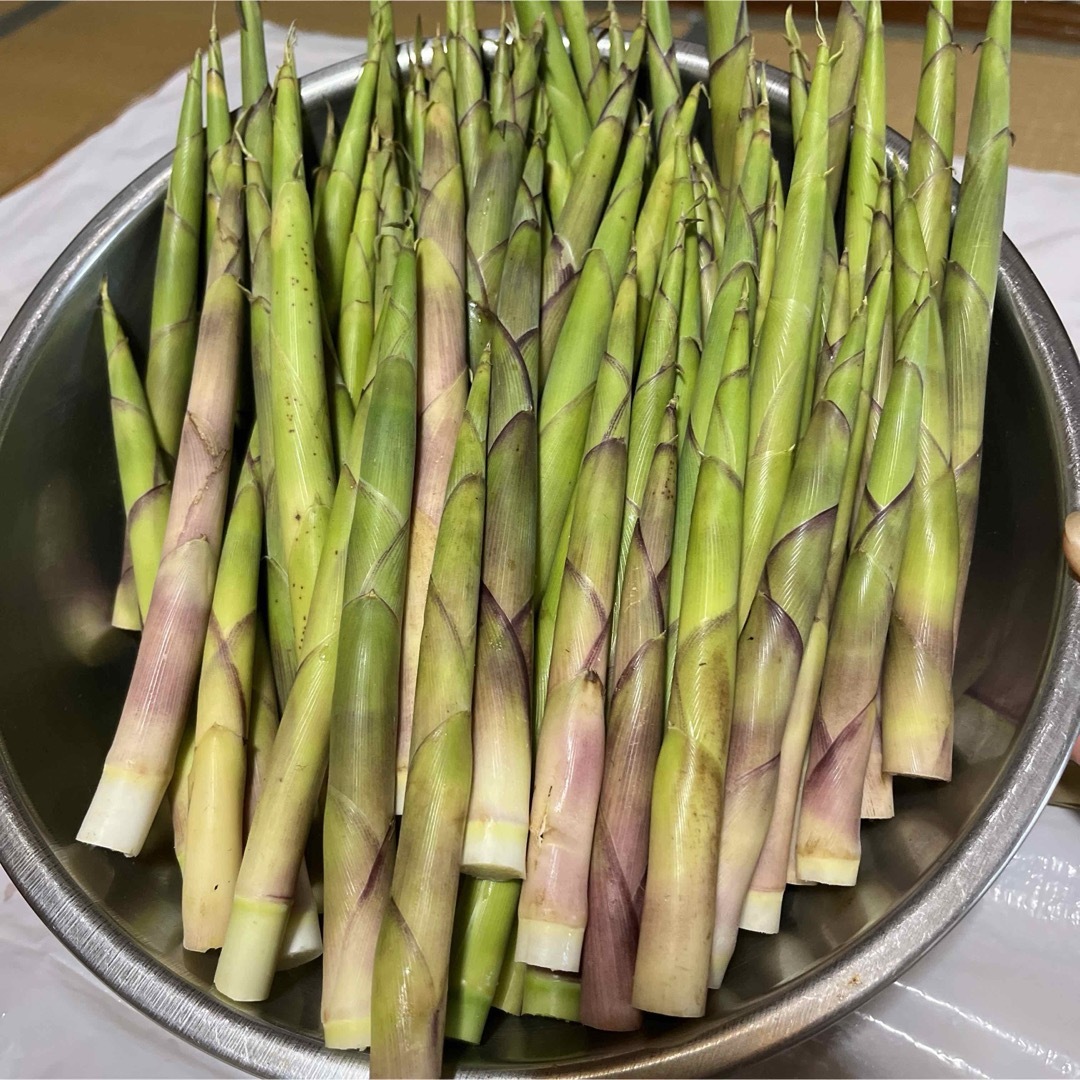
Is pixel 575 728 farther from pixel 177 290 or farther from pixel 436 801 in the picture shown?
pixel 177 290

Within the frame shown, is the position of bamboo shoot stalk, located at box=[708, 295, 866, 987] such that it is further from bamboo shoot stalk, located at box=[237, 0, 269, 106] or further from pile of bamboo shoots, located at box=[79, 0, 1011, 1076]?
bamboo shoot stalk, located at box=[237, 0, 269, 106]

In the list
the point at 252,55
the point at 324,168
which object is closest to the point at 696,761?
the point at 324,168

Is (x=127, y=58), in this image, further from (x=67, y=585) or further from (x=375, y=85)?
(x=67, y=585)

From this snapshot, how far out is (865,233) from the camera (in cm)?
92

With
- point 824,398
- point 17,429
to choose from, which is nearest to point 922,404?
point 824,398

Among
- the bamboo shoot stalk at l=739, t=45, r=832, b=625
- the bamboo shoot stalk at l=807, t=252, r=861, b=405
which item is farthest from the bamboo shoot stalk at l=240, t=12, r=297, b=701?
the bamboo shoot stalk at l=807, t=252, r=861, b=405

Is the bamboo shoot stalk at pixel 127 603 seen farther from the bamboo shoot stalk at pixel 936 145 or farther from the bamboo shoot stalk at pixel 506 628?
the bamboo shoot stalk at pixel 936 145

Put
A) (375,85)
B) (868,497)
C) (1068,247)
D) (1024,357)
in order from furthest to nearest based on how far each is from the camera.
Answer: (1068,247), (375,85), (1024,357), (868,497)

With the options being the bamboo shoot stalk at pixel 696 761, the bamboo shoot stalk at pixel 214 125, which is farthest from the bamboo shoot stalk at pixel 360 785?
the bamboo shoot stalk at pixel 214 125

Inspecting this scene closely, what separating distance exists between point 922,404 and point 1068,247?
79cm

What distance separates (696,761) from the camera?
69 centimetres

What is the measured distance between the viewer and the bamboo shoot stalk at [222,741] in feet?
2.48

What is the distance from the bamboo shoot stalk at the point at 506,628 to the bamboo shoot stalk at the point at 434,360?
2.2 inches

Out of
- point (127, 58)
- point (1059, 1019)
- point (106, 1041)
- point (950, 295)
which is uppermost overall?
point (127, 58)
